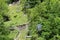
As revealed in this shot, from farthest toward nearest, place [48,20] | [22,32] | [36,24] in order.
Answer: [22,32]
[36,24]
[48,20]

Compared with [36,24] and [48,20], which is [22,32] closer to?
[36,24]

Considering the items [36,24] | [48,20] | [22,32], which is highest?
[48,20]

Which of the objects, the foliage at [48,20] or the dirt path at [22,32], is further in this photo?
the dirt path at [22,32]

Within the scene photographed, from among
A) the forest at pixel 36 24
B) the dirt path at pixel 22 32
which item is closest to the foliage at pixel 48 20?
the forest at pixel 36 24

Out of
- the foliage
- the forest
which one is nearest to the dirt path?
the forest

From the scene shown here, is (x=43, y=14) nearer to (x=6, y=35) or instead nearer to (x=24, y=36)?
(x=24, y=36)

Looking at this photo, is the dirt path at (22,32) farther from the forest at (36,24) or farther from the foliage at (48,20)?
the foliage at (48,20)

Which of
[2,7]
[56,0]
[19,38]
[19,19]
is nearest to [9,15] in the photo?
[19,19]

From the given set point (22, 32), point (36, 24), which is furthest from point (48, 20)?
point (22, 32)

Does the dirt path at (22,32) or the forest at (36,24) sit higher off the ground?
the forest at (36,24)

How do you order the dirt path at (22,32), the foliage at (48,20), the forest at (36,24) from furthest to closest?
the dirt path at (22,32) < the foliage at (48,20) < the forest at (36,24)

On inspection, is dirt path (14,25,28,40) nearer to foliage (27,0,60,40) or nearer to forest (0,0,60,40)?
forest (0,0,60,40)
